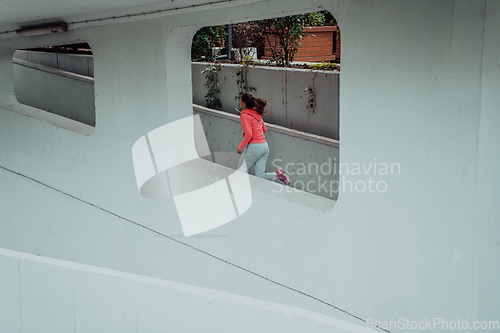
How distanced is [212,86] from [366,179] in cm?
703

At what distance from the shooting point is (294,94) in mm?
8492

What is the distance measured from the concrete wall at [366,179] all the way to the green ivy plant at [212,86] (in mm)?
4209

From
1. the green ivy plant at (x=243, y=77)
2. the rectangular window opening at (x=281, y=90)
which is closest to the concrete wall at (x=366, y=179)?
the rectangular window opening at (x=281, y=90)

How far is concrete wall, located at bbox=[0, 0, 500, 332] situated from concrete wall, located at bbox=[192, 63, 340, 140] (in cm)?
281

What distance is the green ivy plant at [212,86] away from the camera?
34.3 ft

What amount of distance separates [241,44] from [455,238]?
27.4ft

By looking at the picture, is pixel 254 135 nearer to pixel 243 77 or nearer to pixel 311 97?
pixel 311 97

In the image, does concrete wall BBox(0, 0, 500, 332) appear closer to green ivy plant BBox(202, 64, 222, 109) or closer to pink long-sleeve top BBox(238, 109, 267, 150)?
pink long-sleeve top BBox(238, 109, 267, 150)

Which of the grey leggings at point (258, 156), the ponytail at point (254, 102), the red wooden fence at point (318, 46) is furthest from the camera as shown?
the red wooden fence at point (318, 46)

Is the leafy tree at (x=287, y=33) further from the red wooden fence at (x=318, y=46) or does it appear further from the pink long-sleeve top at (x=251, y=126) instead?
the pink long-sleeve top at (x=251, y=126)

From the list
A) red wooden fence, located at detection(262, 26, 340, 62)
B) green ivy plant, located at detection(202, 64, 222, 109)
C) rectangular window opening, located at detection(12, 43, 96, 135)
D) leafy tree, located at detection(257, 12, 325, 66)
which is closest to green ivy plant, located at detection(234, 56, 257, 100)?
leafy tree, located at detection(257, 12, 325, 66)

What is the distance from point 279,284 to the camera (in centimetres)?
490

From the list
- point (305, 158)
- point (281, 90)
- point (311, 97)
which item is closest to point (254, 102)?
point (311, 97)

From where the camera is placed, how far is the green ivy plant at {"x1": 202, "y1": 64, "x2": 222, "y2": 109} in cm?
1045
